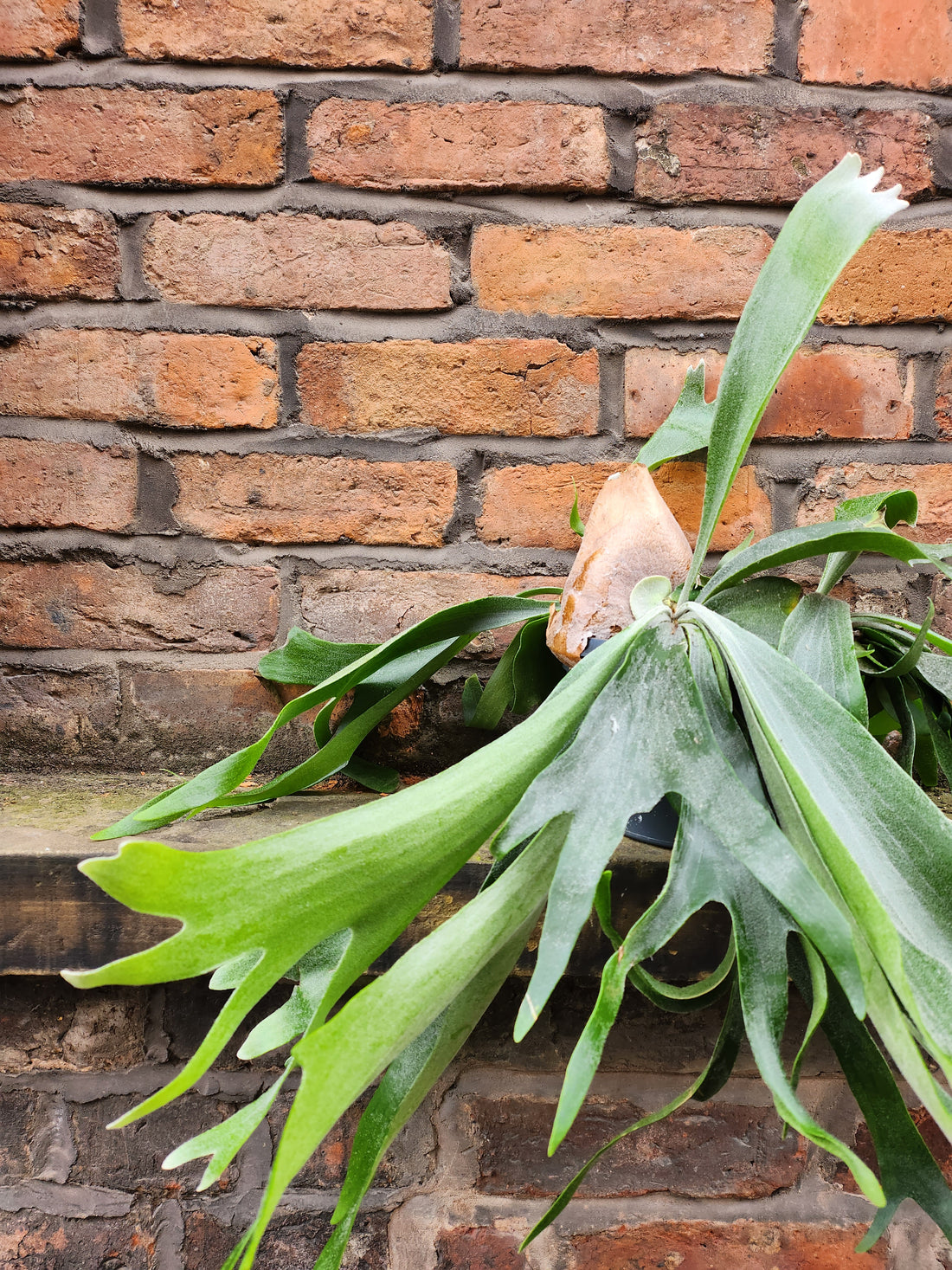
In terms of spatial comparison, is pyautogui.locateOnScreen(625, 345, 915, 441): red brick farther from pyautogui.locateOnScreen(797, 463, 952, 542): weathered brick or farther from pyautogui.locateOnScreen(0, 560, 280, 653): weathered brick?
pyautogui.locateOnScreen(0, 560, 280, 653): weathered brick

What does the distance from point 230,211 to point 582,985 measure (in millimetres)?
793

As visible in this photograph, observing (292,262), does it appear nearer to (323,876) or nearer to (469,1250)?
(323,876)

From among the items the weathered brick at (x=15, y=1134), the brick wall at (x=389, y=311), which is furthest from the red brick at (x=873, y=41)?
the weathered brick at (x=15, y=1134)

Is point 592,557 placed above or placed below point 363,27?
below

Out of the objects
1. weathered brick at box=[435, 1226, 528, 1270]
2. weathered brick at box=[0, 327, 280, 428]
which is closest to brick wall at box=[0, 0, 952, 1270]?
weathered brick at box=[0, 327, 280, 428]

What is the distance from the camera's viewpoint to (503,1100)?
755 mm

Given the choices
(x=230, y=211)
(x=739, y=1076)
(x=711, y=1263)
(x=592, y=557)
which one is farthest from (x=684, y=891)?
(x=230, y=211)

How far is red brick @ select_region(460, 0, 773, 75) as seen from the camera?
0.81 meters

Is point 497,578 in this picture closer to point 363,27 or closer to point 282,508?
point 282,508

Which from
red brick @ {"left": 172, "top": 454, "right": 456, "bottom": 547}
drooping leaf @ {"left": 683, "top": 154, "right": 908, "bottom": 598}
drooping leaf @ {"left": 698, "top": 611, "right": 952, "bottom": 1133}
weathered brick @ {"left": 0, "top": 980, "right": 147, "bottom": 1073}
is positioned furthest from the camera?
red brick @ {"left": 172, "top": 454, "right": 456, "bottom": 547}

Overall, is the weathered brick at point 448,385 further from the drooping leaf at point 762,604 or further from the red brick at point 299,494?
the drooping leaf at point 762,604

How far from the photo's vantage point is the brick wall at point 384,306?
812 millimetres

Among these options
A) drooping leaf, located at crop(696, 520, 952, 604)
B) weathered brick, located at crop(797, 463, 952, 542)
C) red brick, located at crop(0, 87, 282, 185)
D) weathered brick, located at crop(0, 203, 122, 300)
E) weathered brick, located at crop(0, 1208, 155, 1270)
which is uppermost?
red brick, located at crop(0, 87, 282, 185)

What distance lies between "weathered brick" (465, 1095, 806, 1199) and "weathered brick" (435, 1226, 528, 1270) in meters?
0.04
